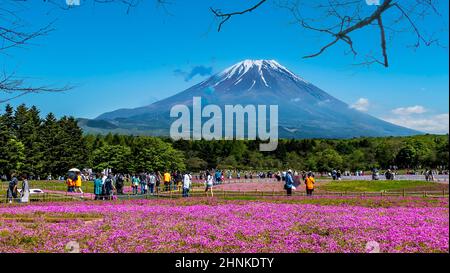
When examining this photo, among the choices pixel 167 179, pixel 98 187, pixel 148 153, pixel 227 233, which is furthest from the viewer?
pixel 148 153

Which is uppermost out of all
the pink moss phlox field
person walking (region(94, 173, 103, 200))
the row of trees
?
the row of trees

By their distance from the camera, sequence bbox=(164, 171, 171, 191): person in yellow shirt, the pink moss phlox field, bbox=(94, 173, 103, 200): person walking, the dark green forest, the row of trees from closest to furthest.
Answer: the pink moss phlox field < bbox=(94, 173, 103, 200): person walking < bbox=(164, 171, 171, 191): person in yellow shirt < the dark green forest < the row of trees

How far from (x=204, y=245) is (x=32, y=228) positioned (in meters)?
5.74

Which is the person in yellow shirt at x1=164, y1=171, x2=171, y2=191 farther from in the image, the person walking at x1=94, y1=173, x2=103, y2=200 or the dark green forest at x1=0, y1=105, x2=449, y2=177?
the dark green forest at x1=0, y1=105, x2=449, y2=177

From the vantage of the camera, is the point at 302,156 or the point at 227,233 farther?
the point at 302,156

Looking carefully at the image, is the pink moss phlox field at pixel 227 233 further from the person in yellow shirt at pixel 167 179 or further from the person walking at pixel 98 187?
the person in yellow shirt at pixel 167 179

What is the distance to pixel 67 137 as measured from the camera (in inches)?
3494

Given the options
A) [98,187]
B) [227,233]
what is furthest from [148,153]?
[227,233]

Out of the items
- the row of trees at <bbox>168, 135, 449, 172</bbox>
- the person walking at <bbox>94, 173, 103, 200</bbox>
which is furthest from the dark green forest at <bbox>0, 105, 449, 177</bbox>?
the person walking at <bbox>94, 173, 103, 200</bbox>

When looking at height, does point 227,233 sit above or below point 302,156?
below

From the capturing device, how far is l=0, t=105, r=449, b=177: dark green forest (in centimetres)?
7738

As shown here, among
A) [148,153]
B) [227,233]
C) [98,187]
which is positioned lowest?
[227,233]

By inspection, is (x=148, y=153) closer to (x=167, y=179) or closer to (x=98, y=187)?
(x=167, y=179)

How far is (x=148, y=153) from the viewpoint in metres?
108
